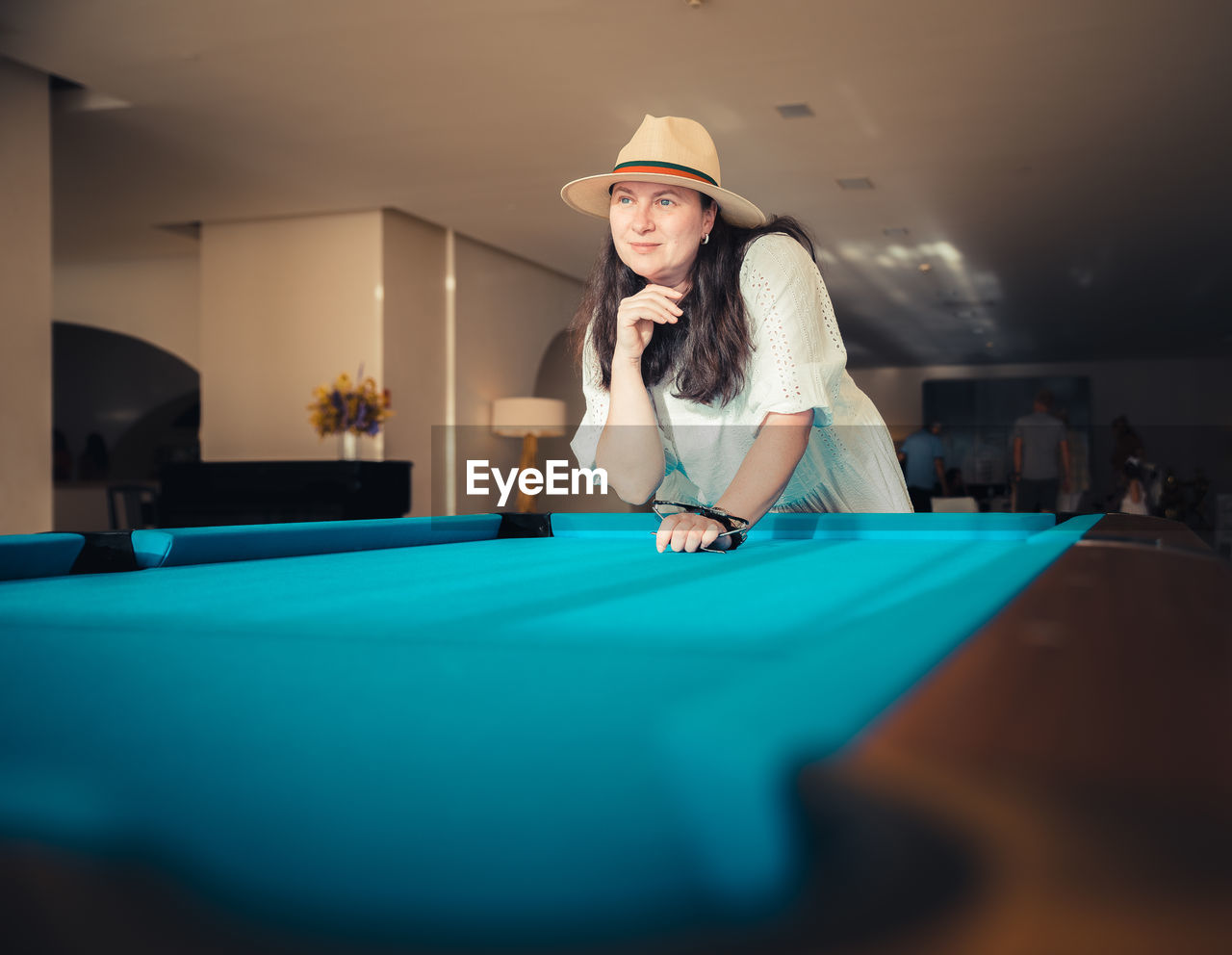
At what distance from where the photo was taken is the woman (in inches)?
73.1

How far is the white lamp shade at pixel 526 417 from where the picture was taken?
26.6 feet

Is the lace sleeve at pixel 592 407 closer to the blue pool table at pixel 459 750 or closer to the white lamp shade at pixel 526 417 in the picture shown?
the blue pool table at pixel 459 750

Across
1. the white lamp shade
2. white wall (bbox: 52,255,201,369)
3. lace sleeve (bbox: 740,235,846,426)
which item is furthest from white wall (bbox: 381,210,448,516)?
lace sleeve (bbox: 740,235,846,426)

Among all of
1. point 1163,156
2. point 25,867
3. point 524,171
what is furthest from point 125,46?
point 1163,156

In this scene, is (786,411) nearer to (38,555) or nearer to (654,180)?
(654,180)

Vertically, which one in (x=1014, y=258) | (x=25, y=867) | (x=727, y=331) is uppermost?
(x=1014, y=258)

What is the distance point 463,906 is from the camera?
0.31 metres

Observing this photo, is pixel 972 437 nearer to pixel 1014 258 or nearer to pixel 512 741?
pixel 1014 258

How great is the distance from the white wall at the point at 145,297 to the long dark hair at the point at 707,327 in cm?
777

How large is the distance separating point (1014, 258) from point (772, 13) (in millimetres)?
5298

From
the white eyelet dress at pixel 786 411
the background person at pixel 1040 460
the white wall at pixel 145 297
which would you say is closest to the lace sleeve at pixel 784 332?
the white eyelet dress at pixel 786 411

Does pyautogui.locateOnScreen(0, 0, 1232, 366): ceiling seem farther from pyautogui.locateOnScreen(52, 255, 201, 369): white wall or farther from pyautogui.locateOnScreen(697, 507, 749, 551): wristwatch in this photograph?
pyautogui.locateOnScreen(697, 507, 749, 551): wristwatch

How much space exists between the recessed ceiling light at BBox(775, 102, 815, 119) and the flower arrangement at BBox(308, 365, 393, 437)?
298 cm

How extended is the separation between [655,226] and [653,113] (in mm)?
3458
